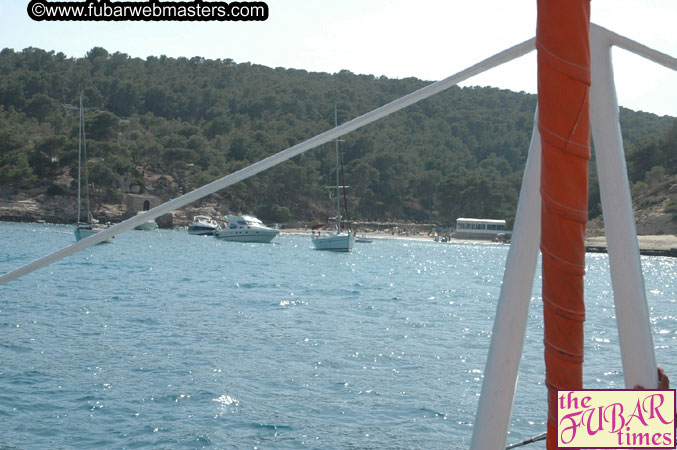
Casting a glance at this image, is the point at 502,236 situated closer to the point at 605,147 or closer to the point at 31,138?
the point at 31,138

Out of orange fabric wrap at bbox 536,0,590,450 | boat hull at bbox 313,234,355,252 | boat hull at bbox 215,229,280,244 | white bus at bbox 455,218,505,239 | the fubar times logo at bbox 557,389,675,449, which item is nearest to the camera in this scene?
orange fabric wrap at bbox 536,0,590,450

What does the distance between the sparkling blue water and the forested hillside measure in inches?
2054

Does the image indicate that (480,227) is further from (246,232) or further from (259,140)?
(246,232)

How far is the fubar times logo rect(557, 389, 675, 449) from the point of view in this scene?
74.4 inches

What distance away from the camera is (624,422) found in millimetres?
1923

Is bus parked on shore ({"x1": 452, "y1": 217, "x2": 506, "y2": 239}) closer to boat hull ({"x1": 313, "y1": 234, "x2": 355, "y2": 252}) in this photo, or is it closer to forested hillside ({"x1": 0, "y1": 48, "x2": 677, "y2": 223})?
forested hillside ({"x1": 0, "y1": 48, "x2": 677, "y2": 223})

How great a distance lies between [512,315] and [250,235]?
6670cm

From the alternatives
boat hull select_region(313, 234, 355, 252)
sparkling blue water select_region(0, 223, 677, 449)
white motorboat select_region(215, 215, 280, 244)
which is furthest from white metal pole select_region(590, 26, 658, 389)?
white motorboat select_region(215, 215, 280, 244)

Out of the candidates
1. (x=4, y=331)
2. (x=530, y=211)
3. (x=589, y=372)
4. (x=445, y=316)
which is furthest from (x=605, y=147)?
(x=445, y=316)

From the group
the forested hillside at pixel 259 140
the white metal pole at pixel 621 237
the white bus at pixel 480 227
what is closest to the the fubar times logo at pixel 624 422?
the white metal pole at pixel 621 237

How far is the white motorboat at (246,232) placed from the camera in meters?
67.8

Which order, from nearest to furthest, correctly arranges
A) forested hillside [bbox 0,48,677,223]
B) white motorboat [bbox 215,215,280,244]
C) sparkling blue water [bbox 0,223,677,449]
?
sparkling blue water [bbox 0,223,677,449]
white motorboat [bbox 215,215,280,244]
forested hillside [bbox 0,48,677,223]

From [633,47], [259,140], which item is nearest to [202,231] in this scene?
[259,140]

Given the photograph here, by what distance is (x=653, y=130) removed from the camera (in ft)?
358
